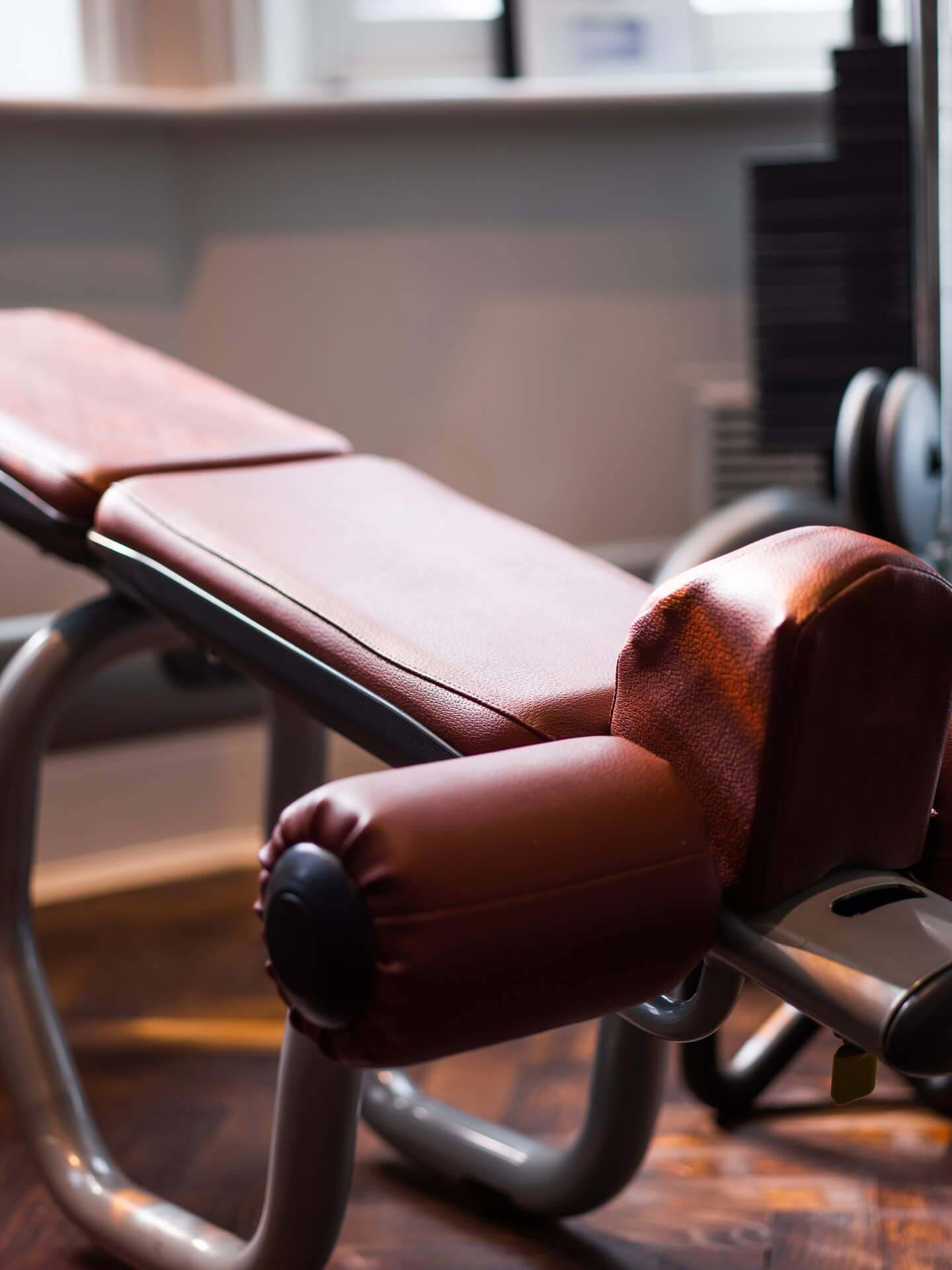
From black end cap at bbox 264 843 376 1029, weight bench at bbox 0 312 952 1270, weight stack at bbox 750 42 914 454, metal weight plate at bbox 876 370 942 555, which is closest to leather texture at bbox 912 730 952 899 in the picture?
weight bench at bbox 0 312 952 1270

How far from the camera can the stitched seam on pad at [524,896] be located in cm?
53

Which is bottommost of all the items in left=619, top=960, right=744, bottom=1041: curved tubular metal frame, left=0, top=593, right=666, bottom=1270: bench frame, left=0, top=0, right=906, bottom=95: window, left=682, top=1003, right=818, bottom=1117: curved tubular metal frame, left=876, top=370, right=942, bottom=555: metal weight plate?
left=682, top=1003, right=818, bottom=1117: curved tubular metal frame

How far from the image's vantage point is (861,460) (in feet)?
4.52

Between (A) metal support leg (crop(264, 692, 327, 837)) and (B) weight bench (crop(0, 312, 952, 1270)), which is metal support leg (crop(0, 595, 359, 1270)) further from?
(A) metal support leg (crop(264, 692, 327, 837))

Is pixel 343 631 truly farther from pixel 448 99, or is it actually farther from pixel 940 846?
pixel 448 99

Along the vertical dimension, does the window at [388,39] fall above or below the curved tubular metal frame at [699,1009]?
above

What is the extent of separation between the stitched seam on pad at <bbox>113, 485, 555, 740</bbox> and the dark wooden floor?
2.08ft

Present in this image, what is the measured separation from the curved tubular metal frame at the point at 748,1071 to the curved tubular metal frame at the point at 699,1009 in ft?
2.33

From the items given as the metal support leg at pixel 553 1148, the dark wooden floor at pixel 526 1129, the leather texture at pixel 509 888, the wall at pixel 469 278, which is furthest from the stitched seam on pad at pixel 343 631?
the wall at pixel 469 278

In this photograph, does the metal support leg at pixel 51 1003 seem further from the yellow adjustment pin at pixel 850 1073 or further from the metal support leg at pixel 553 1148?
the yellow adjustment pin at pixel 850 1073

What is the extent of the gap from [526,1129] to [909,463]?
72 cm

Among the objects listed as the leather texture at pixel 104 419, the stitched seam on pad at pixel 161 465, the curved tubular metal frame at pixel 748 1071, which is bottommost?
the curved tubular metal frame at pixel 748 1071

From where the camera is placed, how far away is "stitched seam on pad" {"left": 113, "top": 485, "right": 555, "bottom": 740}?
0.71m

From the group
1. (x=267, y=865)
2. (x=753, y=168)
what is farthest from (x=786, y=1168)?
(x=753, y=168)
